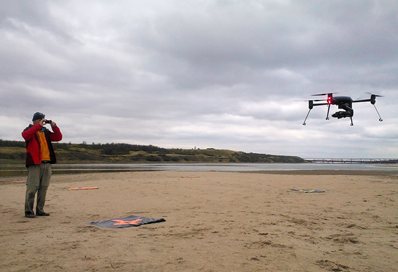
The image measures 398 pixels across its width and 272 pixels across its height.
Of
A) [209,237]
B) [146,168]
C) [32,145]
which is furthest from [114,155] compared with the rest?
[209,237]

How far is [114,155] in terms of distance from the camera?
80.0 metres

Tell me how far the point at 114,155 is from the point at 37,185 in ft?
240

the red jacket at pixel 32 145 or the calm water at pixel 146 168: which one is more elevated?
the red jacket at pixel 32 145

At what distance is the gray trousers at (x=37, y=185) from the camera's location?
8.16 m

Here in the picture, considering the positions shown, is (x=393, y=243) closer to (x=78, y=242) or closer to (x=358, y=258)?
(x=358, y=258)

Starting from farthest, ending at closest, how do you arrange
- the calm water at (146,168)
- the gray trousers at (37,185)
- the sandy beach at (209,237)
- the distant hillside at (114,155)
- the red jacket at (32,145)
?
the distant hillside at (114,155)
the calm water at (146,168)
the red jacket at (32,145)
the gray trousers at (37,185)
the sandy beach at (209,237)

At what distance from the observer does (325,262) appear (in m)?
4.77

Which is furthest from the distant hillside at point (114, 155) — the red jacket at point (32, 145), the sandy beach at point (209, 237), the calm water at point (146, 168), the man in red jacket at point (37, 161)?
the sandy beach at point (209, 237)

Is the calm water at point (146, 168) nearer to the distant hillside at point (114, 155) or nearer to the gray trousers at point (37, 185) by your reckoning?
the distant hillside at point (114, 155)

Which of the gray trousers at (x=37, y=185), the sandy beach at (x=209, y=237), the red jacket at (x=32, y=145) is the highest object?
the red jacket at (x=32, y=145)

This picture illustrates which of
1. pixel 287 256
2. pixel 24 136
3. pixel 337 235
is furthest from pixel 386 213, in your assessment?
pixel 24 136

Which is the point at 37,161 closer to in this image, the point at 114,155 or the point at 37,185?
the point at 37,185

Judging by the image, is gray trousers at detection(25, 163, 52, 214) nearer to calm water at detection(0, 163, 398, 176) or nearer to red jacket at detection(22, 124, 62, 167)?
red jacket at detection(22, 124, 62, 167)

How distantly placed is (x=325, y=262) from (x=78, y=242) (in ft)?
11.5
